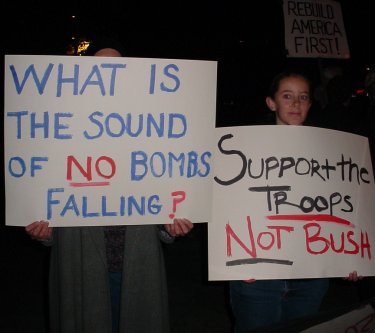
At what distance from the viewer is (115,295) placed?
1.83 metres

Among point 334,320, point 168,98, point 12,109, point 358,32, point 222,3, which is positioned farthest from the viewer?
point 222,3

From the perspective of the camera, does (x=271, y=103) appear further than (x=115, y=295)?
Yes

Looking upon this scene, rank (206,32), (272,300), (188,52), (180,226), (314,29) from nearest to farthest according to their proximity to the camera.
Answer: (180,226)
(272,300)
(314,29)
(206,32)
(188,52)

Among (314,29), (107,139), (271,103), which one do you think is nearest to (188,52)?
(314,29)

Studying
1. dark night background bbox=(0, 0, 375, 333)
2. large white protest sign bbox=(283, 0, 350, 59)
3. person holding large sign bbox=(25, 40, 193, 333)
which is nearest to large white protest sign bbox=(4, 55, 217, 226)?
person holding large sign bbox=(25, 40, 193, 333)

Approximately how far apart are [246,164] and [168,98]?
0.46 metres

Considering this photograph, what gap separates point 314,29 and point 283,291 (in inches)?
139

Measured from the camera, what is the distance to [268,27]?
1484 cm

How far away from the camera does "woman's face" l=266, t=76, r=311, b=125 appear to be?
1915 mm

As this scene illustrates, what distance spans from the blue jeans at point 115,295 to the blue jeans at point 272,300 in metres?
0.54

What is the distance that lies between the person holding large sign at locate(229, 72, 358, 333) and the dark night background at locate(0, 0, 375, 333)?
0.36 metres

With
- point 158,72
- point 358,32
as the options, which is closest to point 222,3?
point 358,32

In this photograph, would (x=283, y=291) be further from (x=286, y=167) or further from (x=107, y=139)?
(x=107, y=139)

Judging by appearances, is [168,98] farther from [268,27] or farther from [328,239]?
[268,27]
